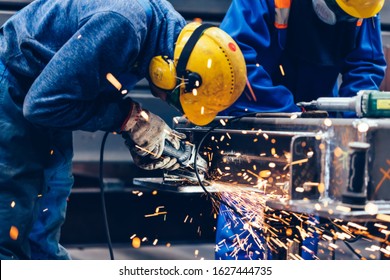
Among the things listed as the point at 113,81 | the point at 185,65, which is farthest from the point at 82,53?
the point at 185,65

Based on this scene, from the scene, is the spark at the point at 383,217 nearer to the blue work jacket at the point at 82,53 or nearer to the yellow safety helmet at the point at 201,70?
the yellow safety helmet at the point at 201,70

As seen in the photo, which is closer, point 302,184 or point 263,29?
point 302,184

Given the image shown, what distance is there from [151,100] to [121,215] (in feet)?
1.72

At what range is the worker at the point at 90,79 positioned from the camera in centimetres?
183

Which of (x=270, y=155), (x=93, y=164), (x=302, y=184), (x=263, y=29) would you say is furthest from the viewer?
(x=93, y=164)

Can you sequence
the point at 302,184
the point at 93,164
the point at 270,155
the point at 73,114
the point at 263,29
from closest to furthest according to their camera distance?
the point at 302,184, the point at 270,155, the point at 73,114, the point at 263,29, the point at 93,164

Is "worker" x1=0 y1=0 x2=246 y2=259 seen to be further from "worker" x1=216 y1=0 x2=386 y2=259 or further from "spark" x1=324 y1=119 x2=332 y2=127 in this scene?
"spark" x1=324 y1=119 x2=332 y2=127

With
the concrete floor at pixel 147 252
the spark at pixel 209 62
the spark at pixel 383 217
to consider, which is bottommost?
the concrete floor at pixel 147 252

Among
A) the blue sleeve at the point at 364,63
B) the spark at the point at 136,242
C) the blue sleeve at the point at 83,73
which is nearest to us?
the blue sleeve at the point at 83,73

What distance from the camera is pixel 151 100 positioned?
297 cm

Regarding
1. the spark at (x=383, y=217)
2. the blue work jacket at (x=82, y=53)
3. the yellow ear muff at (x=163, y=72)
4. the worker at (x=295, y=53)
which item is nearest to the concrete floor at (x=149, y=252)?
the worker at (x=295, y=53)

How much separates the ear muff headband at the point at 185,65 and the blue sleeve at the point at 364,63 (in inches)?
31.1
